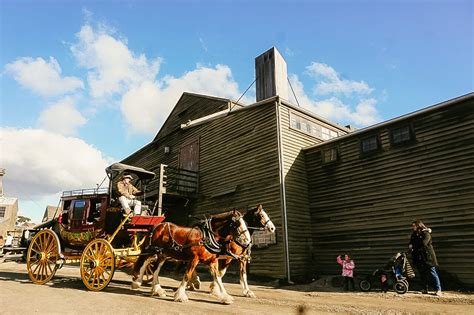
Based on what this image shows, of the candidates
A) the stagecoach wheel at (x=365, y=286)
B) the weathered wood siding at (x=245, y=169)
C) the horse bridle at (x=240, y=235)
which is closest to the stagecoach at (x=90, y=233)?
the horse bridle at (x=240, y=235)

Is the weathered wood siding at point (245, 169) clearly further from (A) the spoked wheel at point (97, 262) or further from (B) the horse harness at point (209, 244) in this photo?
(A) the spoked wheel at point (97, 262)

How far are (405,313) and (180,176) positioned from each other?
14.0 meters

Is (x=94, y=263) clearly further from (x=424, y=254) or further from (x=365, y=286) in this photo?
(x=424, y=254)

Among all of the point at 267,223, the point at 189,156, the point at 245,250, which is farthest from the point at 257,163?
the point at 245,250

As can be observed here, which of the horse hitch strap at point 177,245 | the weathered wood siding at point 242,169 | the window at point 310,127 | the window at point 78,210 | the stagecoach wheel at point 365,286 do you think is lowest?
the stagecoach wheel at point 365,286

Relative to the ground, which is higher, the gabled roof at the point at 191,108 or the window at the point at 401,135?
the gabled roof at the point at 191,108

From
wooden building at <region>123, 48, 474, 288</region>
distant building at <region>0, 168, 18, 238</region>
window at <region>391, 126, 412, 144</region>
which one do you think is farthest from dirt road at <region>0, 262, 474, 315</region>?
distant building at <region>0, 168, 18, 238</region>

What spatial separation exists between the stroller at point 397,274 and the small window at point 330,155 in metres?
5.39

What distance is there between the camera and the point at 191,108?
869 inches

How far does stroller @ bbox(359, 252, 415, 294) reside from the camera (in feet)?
32.8

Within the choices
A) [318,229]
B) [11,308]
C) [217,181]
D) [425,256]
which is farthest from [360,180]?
[11,308]

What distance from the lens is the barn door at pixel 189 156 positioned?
63.2 feet

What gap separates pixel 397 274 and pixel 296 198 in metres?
5.45

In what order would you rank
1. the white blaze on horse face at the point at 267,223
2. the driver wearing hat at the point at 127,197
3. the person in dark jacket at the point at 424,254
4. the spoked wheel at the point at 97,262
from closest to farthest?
the spoked wheel at the point at 97,262 < the white blaze on horse face at the point at 267,223 < the person in dark jacket at the point at 424,254 < the driver wearing hat at the point at 127,197
